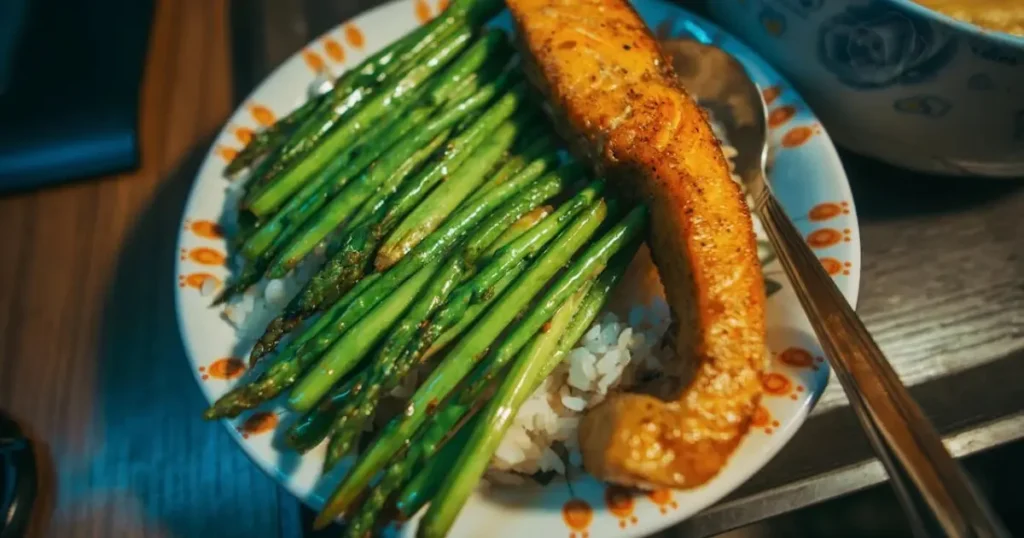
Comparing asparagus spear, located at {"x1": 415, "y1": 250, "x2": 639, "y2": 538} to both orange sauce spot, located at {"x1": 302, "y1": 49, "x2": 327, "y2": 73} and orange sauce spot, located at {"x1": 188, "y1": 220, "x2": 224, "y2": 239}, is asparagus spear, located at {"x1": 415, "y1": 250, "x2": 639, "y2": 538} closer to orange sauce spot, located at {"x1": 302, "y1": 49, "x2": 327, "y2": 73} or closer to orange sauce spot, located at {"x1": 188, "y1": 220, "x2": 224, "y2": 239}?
orange sauce spot, located at {"x1": 188, "y1": 220, "x2": 224, "y2": 239}

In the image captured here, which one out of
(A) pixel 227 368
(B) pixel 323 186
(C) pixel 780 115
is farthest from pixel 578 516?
(C) pixel 780 115

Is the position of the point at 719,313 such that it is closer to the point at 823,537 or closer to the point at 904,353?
the point at 904,353

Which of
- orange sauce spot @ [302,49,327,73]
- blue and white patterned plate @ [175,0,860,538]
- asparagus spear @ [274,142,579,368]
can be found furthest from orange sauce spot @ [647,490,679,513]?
orange sauce spot @ [302,49,327,73]

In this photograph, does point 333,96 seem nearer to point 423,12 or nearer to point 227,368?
point 423,12

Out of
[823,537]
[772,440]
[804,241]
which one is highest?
[804,241]

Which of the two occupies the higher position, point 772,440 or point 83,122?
point 83,122

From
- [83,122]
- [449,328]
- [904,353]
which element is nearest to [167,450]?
[449,328]
